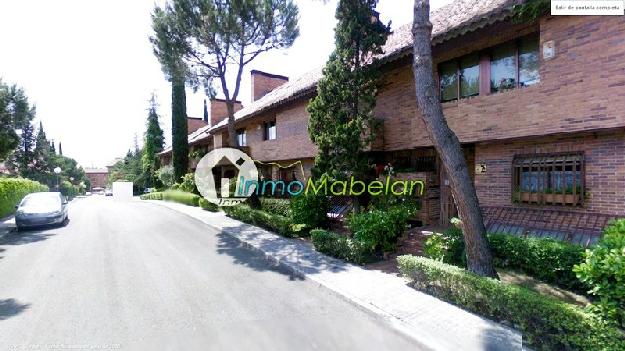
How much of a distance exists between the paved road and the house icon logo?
770 cm

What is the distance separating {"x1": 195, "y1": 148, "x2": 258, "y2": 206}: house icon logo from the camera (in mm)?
16473

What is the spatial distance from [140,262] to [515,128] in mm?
8922

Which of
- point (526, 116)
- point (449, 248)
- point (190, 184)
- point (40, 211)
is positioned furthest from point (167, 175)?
point (526, 116)

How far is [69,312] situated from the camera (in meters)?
4.59

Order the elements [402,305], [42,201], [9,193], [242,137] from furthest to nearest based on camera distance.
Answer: [242,137], [9,193], [42,201], [402,305]

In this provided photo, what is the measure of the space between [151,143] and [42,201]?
32.5 m

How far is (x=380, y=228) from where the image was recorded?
697 cm

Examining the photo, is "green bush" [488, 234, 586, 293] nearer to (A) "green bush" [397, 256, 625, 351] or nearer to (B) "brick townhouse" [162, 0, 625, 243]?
(B) "brick townhouse" [162, 0, 625, 243]

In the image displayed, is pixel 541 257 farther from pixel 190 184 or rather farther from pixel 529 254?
pixel 190 184

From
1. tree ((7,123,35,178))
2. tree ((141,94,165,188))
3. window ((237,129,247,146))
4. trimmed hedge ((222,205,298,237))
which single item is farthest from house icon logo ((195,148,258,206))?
tree ((7,123,35,178))

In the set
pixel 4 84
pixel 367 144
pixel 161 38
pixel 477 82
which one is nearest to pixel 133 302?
pixel 367 144

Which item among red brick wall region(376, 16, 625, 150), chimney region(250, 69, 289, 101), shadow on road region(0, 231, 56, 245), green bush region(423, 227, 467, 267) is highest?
chimney region(250, 69, 289, 101)

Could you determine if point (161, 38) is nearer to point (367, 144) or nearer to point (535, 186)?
point (367, 144)

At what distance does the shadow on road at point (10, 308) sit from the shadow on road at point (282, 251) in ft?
12.4
